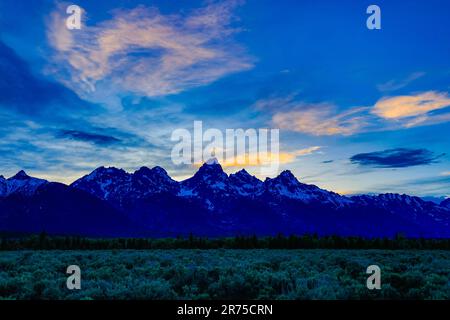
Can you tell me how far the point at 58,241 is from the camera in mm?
88438

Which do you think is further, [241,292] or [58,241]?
[58,241]

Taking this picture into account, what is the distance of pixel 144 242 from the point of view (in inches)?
3563

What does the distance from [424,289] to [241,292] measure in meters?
6.32

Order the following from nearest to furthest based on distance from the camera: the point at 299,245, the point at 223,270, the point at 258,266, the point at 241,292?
the point at 241,292 → the point at 223,270 → the point at 258,266 → the point at 299,245

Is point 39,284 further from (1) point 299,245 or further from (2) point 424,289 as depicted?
(1) point 299,245
